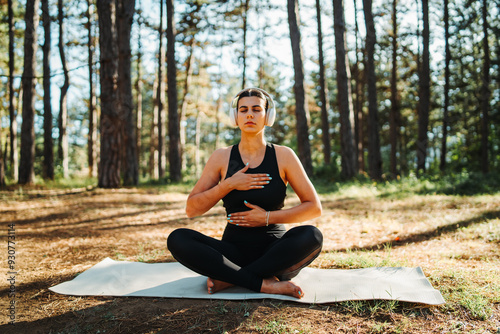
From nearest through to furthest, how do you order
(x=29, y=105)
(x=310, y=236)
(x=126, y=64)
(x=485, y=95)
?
(x=310, y=236)
(x=29, y=105)
(x=126, y=64)
(x=485, y=95)

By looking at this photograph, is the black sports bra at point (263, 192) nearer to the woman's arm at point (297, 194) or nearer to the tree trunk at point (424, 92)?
the woman's arm at point (297, 194)

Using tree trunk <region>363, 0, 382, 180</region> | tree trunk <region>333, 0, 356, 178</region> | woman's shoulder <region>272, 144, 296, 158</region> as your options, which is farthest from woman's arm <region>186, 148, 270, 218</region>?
tree trunk <region>363, 0, 382, 180</region>

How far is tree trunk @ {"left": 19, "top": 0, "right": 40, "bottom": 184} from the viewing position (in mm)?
11023

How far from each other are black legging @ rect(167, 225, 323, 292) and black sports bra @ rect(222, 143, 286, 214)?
31cm

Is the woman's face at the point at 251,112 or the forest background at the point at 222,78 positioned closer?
the woman's face at the point at 251,112

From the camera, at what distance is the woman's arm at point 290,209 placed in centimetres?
280

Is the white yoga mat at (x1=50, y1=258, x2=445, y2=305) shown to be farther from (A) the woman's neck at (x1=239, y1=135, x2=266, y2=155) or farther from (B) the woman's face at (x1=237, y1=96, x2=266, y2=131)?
(B) the woman's face at (x1=237, y1=96, x2=266, y2=131)

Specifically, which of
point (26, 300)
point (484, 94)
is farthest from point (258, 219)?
point (484, 94)

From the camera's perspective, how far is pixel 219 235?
5527 millimetres

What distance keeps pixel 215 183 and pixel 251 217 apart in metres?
0.51

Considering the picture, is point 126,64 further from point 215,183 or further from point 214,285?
point 214,285

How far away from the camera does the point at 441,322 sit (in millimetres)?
2311

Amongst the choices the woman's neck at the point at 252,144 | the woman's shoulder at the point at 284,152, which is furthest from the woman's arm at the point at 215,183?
the woman's shoulder at the point at 284,152

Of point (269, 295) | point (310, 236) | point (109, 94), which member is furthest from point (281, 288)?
point (109, 94)
